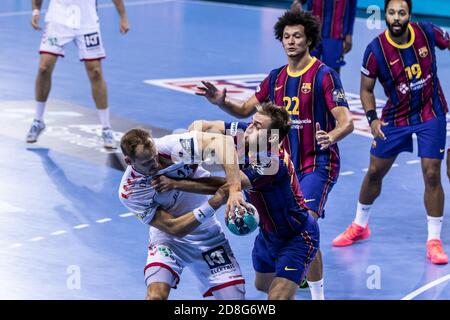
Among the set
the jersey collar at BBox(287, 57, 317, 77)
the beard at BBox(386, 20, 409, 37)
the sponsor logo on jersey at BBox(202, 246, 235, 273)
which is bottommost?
the sponsor logo on jersey at BBox(202, 246, 235, 273)

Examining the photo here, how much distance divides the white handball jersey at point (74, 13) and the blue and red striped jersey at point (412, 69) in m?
3.81

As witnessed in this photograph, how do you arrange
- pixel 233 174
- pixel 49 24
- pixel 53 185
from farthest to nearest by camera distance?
pixel 49 24 → pixel 53 185 → pixel 233 174

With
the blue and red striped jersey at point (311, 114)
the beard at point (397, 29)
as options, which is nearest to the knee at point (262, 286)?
the blue and red striped jersey at point (311, 114)

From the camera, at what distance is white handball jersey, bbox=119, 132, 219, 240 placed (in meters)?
6.19

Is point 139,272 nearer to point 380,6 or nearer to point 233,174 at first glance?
point 233,174

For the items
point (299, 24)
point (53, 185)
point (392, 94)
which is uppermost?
point (299, 24)

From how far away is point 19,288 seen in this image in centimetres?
734

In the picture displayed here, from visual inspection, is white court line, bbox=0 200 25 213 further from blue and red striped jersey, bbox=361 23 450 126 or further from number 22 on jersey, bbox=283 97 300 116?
blue and red striped jersey, bbox=361 23 450 126

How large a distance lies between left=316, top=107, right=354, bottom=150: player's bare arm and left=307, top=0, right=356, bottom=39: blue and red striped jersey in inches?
201

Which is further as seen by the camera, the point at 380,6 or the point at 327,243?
the point at 380,6

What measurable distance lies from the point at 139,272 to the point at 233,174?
215cm

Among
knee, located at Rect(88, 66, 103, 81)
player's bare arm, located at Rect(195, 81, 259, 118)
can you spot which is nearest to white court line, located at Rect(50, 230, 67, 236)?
player's bare arm, located at Rect(195, 81, 259, 118)

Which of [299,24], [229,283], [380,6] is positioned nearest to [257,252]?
[229,283]

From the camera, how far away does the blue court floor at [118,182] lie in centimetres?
764
